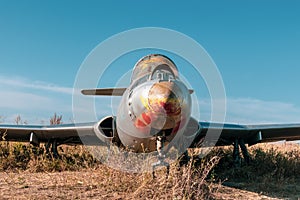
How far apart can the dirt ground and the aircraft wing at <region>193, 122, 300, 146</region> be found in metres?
2.91

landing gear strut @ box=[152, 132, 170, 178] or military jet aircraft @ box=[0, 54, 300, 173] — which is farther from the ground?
military jet aircraft @ box=[0, 54, 300, 173]

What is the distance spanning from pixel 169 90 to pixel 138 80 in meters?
1.81

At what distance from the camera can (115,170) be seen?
6938 mm

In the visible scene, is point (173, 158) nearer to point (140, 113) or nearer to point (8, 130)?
point (140, 113)

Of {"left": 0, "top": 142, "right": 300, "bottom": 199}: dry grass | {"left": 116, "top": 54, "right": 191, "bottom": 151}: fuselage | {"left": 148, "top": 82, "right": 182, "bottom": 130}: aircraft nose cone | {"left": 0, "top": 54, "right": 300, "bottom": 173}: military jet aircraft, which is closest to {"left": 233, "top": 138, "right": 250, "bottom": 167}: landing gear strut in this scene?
{"left": 0, "top": 54, "right": 300, "bottom": 173}: military jet aircraft

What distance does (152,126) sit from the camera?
20.7 ft

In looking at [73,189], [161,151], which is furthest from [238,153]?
[73,189]

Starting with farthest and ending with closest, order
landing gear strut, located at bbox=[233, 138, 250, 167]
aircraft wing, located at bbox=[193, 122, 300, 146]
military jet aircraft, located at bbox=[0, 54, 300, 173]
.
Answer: landing gear strut, located at bbox=[233, 138, 250, 167], aircraft wing, located at bbox=[193, 122, 300, 146], military jet aircraft, located at bbox=[0, 54, 300, 173]

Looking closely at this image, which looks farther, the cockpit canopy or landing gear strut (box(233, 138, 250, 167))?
landing gear strut (box(233, 138, 250, 167))

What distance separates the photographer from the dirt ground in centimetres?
586

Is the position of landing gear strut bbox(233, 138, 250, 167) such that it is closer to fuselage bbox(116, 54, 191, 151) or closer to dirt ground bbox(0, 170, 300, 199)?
dirt ground bbox(0, 170, 300, 199)

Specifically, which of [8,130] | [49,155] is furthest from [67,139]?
[8,130]

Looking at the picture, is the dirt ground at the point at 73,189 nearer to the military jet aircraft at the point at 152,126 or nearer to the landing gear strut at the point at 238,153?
the military jet aircraft at the point at 152,126

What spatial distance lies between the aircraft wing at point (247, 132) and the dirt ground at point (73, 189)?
2912 millimetres
